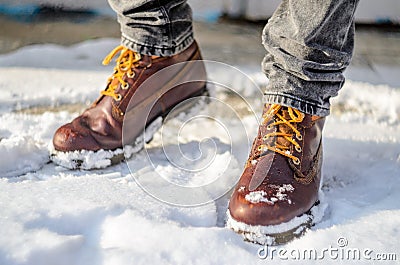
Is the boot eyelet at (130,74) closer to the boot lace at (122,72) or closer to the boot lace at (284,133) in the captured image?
the boot lace at (122,72)

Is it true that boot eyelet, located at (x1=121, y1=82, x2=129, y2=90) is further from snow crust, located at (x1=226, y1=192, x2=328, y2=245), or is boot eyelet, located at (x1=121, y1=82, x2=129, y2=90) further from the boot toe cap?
snow crust, located at (x1=226, y1=192, x2=328, y2=245)

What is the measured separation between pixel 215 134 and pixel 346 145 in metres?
0.28

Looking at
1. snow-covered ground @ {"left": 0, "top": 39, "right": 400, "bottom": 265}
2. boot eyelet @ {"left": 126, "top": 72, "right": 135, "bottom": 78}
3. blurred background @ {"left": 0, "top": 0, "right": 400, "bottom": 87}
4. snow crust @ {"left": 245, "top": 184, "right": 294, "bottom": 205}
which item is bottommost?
blurred background @ {"left": 0, "top": 0, "right": 400, "bottom": 87}

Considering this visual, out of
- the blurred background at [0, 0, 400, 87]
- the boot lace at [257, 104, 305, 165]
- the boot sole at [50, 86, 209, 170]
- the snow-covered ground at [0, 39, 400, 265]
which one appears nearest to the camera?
the snow-covered ground at [0, 39, 400, 265]

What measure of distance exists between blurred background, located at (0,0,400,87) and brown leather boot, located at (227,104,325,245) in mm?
718

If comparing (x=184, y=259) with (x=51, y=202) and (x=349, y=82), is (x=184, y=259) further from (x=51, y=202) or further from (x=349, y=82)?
(x=349, y=82)

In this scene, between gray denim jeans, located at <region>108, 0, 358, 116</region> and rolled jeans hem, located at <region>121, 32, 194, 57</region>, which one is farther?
rolled jeans hem, located at <region>121, 32, 194, 57</region>

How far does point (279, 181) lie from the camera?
0.95 meters

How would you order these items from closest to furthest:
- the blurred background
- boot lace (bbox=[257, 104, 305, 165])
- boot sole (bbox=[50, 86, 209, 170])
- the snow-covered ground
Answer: the snow-covered ground < boot lace (bbox=[257, 104, 305, 165]) < boot sole (bbox=[50, 86, 209, 170]) < the blurred background

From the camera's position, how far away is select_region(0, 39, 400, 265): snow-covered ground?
2.83 ft

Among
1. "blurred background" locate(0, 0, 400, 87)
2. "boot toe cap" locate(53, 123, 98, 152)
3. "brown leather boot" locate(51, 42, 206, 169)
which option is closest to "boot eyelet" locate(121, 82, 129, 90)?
"brown leather boot" locate(51, 42, 206, 169)

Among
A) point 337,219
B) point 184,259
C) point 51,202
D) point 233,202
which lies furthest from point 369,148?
point 51,202

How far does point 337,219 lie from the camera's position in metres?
0.96

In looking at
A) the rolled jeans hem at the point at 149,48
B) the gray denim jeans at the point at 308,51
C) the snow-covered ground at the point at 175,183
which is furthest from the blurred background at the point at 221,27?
the gray denim jeans at the point at 308,51
